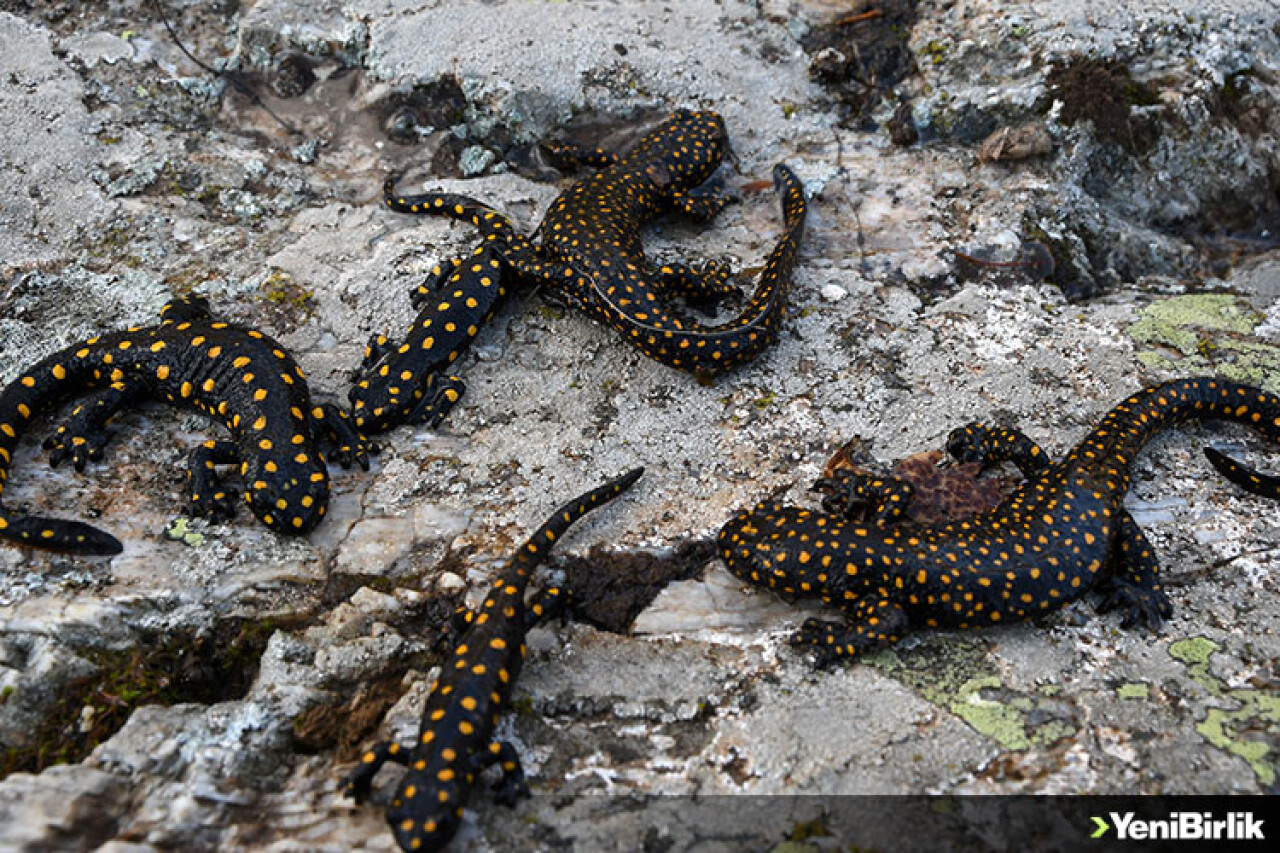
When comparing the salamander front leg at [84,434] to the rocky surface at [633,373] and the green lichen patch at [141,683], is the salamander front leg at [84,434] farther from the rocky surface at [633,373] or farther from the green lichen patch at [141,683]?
the green lichen patch at [141,683]

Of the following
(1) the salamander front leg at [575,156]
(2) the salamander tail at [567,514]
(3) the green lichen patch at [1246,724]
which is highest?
(1) the salamander front leg at [575,156]

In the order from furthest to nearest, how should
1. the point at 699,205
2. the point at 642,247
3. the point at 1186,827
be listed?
1. the point at 699,205
2. the point at 642,247
3. the point at 1186,827

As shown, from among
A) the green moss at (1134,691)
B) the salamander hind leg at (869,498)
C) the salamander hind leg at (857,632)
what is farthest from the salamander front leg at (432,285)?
the green moss at (1134,691)

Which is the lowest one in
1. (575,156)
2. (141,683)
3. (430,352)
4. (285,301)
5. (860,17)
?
(141,683)

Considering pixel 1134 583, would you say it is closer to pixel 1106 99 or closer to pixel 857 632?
pixel 857 632

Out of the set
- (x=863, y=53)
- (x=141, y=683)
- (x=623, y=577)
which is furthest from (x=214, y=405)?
(x=863, y=53)

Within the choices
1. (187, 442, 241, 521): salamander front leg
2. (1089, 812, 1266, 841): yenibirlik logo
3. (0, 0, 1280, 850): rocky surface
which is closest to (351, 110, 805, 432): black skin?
(0, 0, 1280, 850): rocky surface
